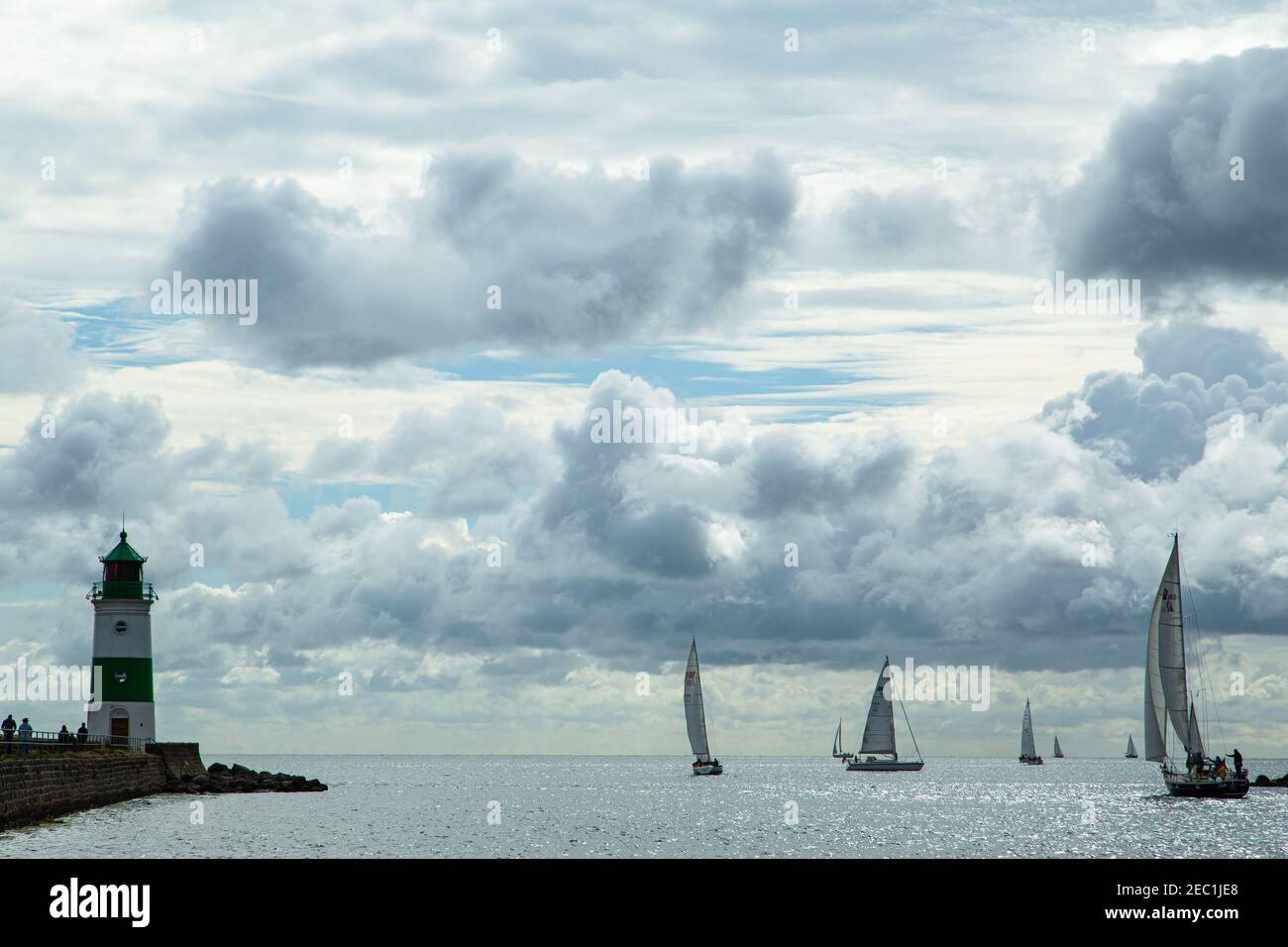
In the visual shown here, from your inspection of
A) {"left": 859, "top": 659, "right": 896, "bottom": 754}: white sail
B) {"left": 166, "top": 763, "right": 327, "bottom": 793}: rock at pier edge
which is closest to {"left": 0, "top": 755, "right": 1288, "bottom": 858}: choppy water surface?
{"left": 166, "top": 763, "right": 327, "bottom": 793}: rock at pier edge

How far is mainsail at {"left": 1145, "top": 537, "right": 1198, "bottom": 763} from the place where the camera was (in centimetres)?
9025

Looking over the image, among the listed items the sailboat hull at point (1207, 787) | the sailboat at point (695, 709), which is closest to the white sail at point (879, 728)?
the sailboat at point (695, 709)

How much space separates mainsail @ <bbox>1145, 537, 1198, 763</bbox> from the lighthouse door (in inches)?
2411

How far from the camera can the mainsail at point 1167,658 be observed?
90250 mm

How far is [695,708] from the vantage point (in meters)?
137

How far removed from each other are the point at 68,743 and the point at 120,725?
13.2 m

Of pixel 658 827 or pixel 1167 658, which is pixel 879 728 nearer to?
pixel 1167 658

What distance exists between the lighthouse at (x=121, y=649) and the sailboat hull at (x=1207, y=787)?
6654 cm

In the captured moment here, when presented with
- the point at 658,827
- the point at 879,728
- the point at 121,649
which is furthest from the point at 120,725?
the point at 879,728

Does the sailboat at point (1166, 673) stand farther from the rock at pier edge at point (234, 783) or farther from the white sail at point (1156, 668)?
the rock at pier edge at point (234, 783)

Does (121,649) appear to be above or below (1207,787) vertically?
above
